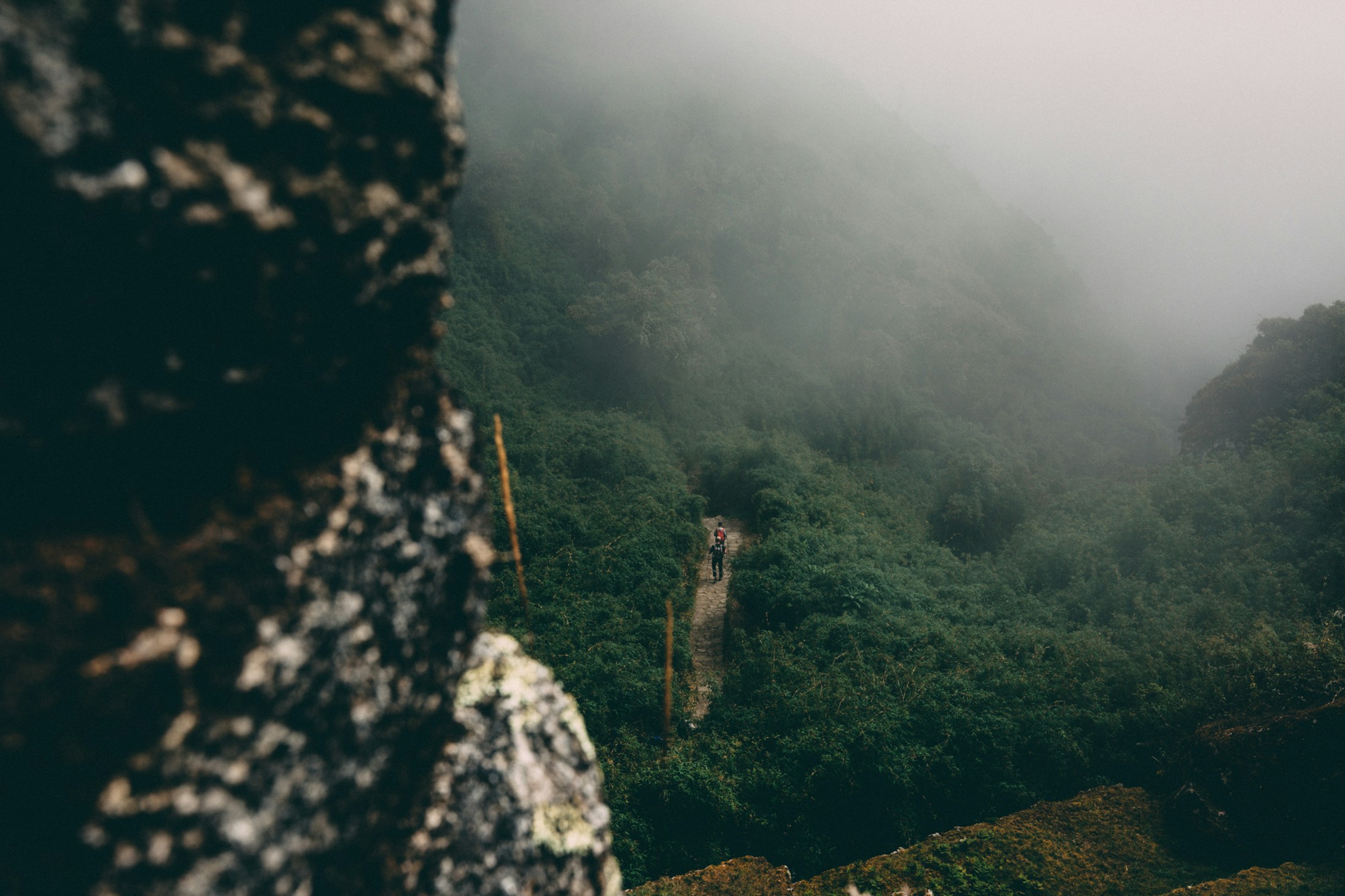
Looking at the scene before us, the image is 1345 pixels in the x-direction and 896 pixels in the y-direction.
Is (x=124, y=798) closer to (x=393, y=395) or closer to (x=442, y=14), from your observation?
(x=393, y=395)

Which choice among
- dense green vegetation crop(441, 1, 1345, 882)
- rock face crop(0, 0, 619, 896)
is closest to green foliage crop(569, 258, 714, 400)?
dense green vegetation crop(441, 1, 1345, 882)

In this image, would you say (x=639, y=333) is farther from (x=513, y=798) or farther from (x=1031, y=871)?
(x=513, y=798)

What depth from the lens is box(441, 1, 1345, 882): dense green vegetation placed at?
8.73m

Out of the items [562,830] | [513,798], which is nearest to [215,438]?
[513,798]

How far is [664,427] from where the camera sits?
2542 centimetres

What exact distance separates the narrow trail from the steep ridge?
3820 mm

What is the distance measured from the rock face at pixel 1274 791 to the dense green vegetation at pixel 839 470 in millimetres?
1022

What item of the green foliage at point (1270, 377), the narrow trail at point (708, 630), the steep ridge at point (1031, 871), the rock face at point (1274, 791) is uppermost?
the green foliage at point (1270, 377)

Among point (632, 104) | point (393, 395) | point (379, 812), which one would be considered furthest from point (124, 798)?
point (632, 104)

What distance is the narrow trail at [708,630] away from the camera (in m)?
11.2

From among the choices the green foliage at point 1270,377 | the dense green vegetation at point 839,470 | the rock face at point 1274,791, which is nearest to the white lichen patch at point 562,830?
the dense green vegetation at point 839,470

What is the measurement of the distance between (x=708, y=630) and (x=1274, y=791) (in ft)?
30.3

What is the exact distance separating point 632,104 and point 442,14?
43.2 m

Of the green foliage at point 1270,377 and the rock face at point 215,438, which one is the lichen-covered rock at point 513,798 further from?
the green foliage at point 1270,377
